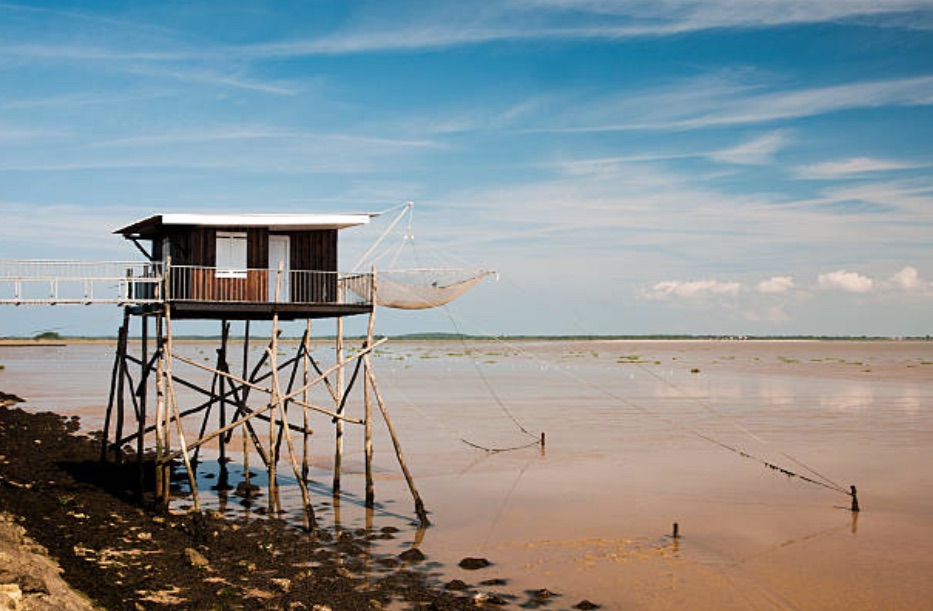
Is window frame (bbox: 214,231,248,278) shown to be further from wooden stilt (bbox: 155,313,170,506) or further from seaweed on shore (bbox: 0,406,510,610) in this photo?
seaweed on shore (bbox: 0,406,510,610)

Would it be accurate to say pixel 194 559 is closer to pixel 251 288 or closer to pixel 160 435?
pixel 160 435

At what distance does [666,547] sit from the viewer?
19828 millimetres

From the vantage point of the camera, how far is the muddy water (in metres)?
17.6

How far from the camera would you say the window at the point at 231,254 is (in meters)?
22.8


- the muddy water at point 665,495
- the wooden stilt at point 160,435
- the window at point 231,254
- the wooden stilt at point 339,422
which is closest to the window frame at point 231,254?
the window at point 231,254

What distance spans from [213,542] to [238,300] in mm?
6477

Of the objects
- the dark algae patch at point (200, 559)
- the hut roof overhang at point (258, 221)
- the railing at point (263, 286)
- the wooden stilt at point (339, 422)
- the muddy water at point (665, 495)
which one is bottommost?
the muddy water at point (665, 495)

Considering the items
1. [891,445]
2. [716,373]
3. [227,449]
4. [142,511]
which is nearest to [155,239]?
[142,511]

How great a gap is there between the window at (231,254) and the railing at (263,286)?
3 centimetres

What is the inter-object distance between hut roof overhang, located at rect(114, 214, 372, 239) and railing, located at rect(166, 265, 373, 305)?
43.3 inches

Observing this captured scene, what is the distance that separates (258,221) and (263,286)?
1633 mm

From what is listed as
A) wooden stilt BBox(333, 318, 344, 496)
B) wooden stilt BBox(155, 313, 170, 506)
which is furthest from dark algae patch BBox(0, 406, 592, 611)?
wooden stilt BBox(333, 318, 344, 496)

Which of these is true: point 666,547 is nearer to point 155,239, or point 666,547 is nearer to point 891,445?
point 155,239

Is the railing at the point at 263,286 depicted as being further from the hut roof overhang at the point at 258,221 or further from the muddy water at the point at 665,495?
the muddy water at the point at 665,495
